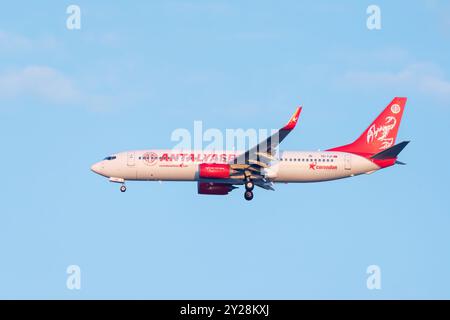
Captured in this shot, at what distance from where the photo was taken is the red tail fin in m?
109

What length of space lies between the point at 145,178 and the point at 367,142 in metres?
24.9

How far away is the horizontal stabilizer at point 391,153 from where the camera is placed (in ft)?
338

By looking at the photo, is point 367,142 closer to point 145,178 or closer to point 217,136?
point 217,136

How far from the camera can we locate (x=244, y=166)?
336 ft

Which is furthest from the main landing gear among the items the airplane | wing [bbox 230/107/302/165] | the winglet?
the winglet

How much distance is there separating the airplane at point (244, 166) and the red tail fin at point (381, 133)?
798 mm

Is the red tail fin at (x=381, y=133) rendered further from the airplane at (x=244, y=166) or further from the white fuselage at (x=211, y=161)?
the white fuselage at (x=211, y=161)

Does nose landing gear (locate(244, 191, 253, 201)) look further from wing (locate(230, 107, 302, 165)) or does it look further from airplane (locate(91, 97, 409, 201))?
wing (locate(230, 107, 302, 165))

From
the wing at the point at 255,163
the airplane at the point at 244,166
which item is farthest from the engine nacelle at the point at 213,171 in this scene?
Answer: the wing at the point at 255,163

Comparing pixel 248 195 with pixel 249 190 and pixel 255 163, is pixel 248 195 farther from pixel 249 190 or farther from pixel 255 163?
pixel 255 163

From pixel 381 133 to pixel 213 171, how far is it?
21238 millimetres
